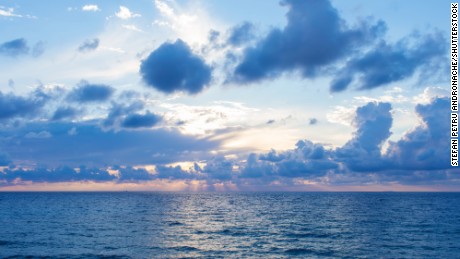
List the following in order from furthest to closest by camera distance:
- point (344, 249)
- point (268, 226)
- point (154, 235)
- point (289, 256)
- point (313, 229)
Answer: point (268, 226), point (313, 229), point (154, 235), point (344, 249), point (289, 256)

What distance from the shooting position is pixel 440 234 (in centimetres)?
6450

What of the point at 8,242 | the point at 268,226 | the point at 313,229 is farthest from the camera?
the point at 268,226

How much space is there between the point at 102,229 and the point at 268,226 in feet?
108

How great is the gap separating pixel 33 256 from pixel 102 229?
2475 cm

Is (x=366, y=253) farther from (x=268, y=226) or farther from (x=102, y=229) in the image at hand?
(x=102, y=229)

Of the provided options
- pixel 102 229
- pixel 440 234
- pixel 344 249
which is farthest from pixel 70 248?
pixel 440 234

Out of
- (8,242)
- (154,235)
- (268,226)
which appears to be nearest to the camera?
(8,242)

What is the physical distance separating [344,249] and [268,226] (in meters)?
26.4

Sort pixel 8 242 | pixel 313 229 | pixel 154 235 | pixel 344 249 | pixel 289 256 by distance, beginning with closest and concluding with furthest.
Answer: pixel 289 256 → pixel 344 249 → pixel 8 242 → pixel 154 235 → pixel 313 229

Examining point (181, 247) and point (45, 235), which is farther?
point (45, 235)

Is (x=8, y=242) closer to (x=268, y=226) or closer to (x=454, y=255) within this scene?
(x=268, y=226)

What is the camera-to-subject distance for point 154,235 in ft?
206

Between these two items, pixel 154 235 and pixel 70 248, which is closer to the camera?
pixel 70 248

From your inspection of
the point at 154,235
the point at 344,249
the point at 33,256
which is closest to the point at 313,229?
the point at 344,249
